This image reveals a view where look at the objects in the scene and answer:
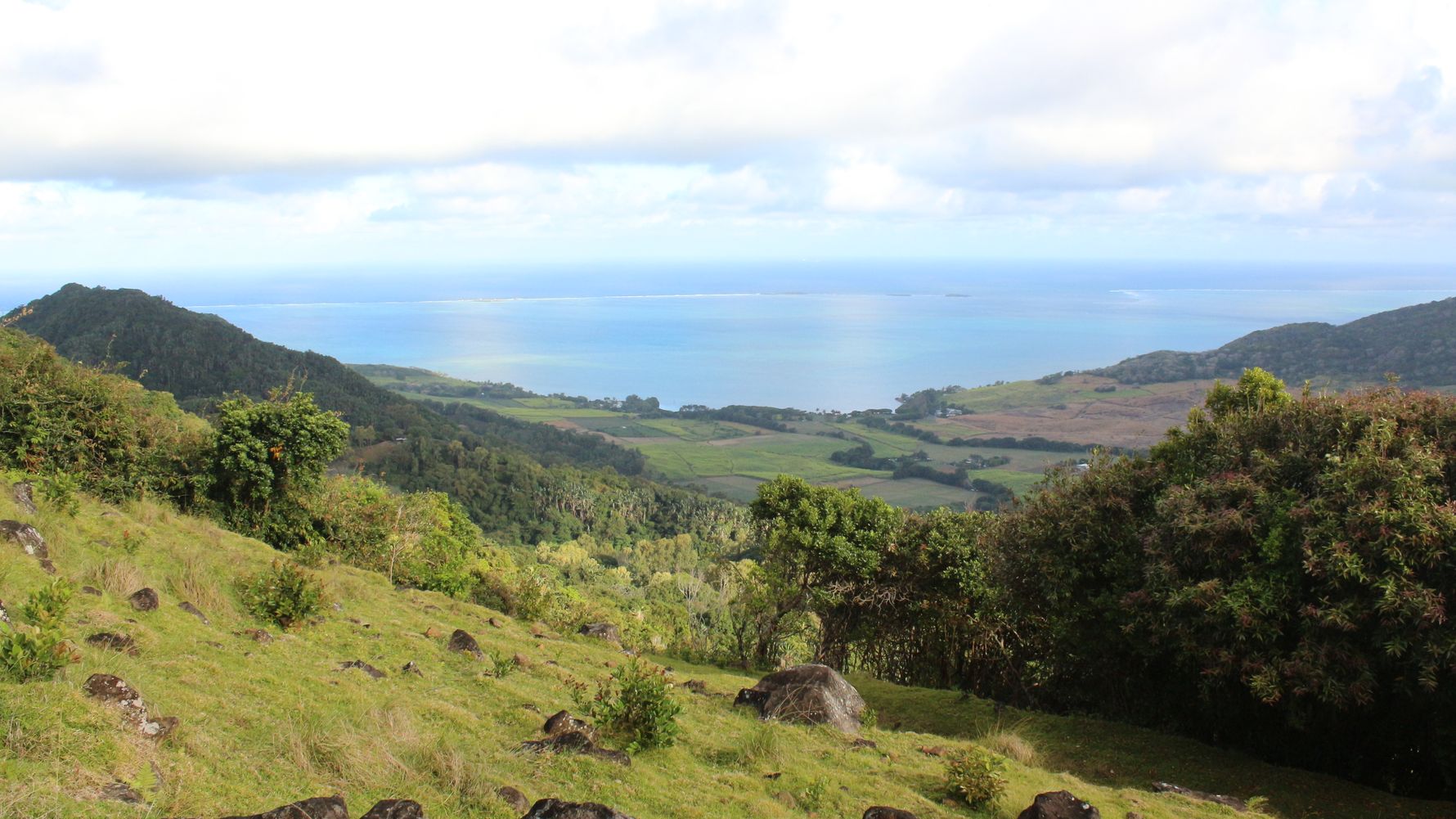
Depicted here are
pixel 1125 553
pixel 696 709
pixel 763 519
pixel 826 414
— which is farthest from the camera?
pixel 826 414

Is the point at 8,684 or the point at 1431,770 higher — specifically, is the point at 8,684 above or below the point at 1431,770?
above

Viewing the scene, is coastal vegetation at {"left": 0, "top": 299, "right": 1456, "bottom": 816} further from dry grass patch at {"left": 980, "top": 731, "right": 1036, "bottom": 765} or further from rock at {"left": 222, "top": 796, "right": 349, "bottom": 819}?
rock at {"left": 222, "top": 796, "right": 349, "bottom": 819}

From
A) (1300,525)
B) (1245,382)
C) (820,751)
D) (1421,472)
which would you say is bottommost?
(820,751)

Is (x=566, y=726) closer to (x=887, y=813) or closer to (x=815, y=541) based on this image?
(x=887, y=813)

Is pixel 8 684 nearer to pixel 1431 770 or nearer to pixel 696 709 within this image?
pixel 696 709

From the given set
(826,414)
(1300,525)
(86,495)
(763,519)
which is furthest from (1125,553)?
(826,414)

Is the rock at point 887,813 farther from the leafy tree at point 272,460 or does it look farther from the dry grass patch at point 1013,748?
the leafy tree at point 272,460

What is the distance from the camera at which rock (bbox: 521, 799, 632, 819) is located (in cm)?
496

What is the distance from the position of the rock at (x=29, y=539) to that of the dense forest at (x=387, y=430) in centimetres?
4075

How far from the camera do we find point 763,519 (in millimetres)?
15430

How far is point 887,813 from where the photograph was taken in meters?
6.07

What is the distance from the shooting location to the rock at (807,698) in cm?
904

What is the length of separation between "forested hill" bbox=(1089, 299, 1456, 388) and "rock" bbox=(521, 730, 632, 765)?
7532 centimetres

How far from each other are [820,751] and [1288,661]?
481 cm
